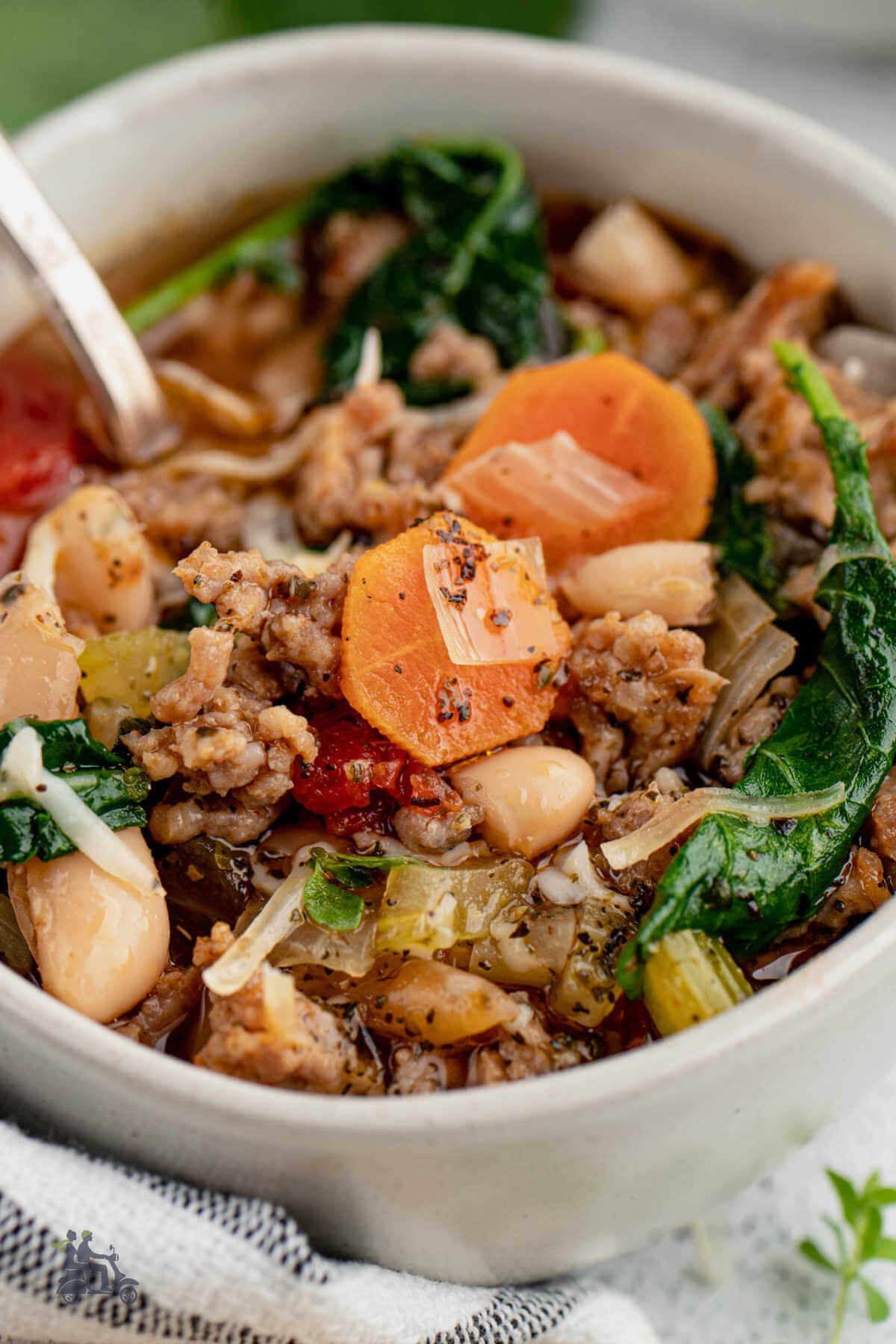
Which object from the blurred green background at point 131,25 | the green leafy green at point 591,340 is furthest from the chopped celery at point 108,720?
the blurred green background at point 131,25

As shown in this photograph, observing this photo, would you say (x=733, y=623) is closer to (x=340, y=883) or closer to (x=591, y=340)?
(x=340, y=883)

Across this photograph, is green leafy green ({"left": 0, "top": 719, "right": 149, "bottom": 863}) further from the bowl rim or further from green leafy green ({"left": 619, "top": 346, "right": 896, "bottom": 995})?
green leafy green ({"left": 619, "top": 346, "right": 896, "bottom": 995})

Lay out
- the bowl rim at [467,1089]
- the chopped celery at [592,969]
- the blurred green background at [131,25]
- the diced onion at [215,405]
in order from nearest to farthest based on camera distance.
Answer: the bowl rim at [467,1089] → the chopped celery at [592,969] → the diced onion at [215,405] → the blurred green background at [131,25]

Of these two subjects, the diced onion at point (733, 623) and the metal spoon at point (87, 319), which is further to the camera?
the metal spoon at point (87, 319)

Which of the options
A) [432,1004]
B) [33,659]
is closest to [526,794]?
[432,1004]

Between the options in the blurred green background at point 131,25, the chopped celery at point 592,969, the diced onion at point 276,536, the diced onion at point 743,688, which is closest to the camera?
the chopped celery at point 592,969

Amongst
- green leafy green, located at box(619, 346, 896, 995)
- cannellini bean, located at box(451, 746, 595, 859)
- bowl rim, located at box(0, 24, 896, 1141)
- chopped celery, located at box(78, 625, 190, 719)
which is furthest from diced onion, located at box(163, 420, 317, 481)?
bowl rim, located at box(0, 24, 896, 1141)

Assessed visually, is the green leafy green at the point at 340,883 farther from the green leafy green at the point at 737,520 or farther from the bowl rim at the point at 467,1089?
the green leafy green at the point at 737,520
